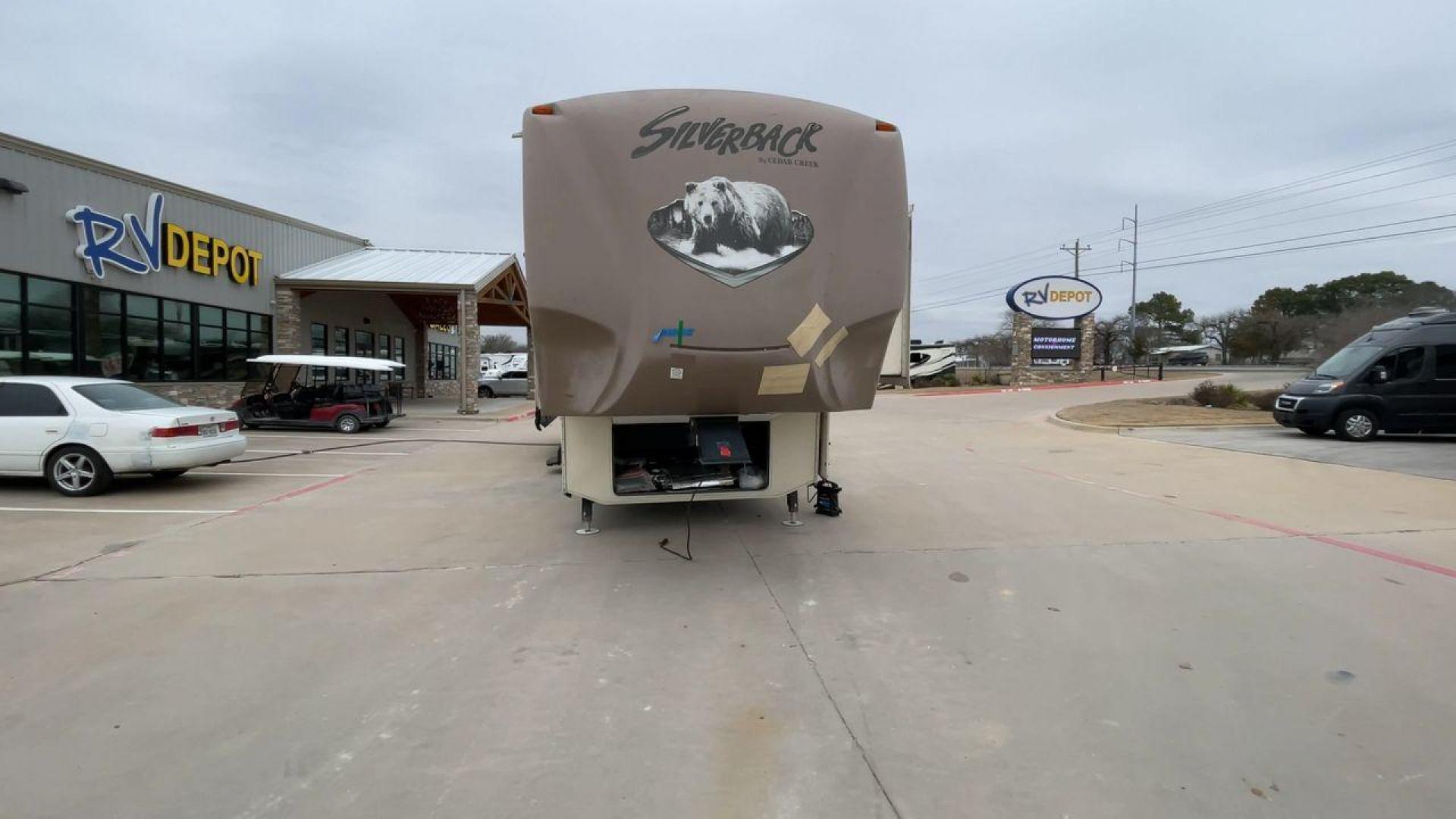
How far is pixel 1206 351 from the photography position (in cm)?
7675

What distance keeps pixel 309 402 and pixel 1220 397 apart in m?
25.9

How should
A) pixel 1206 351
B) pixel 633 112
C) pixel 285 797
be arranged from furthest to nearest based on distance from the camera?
pixel 1206 351 → pixel 633 112 → pixel 285 797

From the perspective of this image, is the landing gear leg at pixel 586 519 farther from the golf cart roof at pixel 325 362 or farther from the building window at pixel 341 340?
the building window at pixel 341 340

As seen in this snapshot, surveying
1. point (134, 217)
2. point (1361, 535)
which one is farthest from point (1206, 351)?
point (134, 217)

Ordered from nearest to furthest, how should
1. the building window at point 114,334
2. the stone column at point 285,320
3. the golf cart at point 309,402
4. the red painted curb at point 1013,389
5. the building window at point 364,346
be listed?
the building window at point 114,334
the golf cart at point 309,402
the stone column at point 285,320
the building window at point 364,346
the red painted curb at point 1013,389

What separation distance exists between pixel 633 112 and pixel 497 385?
3039 centimetres

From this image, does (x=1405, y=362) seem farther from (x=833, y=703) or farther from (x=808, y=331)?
(x=833, y=703)

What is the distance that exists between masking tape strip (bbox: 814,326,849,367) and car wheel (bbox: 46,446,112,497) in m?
8.57

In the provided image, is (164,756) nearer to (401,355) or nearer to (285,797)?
(285,797)

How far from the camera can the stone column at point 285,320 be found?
2227cm

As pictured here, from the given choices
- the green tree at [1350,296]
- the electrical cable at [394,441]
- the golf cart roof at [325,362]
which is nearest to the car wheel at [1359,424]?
the electrical cable at [394,441]

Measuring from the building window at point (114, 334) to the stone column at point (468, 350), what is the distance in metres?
6.23

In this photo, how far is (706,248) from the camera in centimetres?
442

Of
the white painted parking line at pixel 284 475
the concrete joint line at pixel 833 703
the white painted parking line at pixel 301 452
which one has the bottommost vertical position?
the concrete joint line at pixel 833 703
